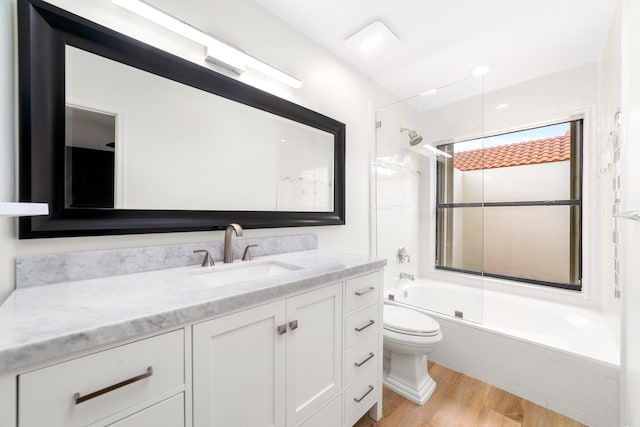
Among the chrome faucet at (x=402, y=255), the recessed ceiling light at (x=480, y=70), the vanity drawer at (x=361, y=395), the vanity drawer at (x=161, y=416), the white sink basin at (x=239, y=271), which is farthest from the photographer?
the chrome faucet at (x=402, y=255)

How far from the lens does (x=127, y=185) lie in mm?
1075

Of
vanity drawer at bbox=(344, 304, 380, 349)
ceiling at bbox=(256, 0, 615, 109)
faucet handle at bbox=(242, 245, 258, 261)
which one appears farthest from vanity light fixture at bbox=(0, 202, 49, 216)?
ceiling at bbox=(256, 0, 615, 109)

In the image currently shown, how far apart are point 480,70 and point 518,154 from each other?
990mm

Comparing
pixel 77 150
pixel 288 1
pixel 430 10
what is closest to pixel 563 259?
pixel 430 10

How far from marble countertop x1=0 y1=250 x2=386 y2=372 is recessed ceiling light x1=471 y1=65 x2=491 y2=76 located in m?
2.28

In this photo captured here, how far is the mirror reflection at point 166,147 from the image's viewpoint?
0.98 metres

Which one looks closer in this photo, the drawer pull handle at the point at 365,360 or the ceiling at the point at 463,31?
the drawer pull handle at the point at 365,360

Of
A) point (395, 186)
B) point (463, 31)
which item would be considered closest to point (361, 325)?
point (395, 186)

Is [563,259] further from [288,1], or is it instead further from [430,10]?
[288,1]

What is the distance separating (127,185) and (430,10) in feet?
6.31

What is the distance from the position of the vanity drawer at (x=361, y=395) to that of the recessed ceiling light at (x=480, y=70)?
247cm

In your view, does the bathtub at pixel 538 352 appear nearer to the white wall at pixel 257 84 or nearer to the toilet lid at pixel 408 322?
the toilet lid at pixel 408 322

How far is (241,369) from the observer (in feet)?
2.78

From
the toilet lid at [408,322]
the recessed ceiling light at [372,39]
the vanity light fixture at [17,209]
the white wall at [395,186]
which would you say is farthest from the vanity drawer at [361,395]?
the recessed ceiling light at [372,39]
